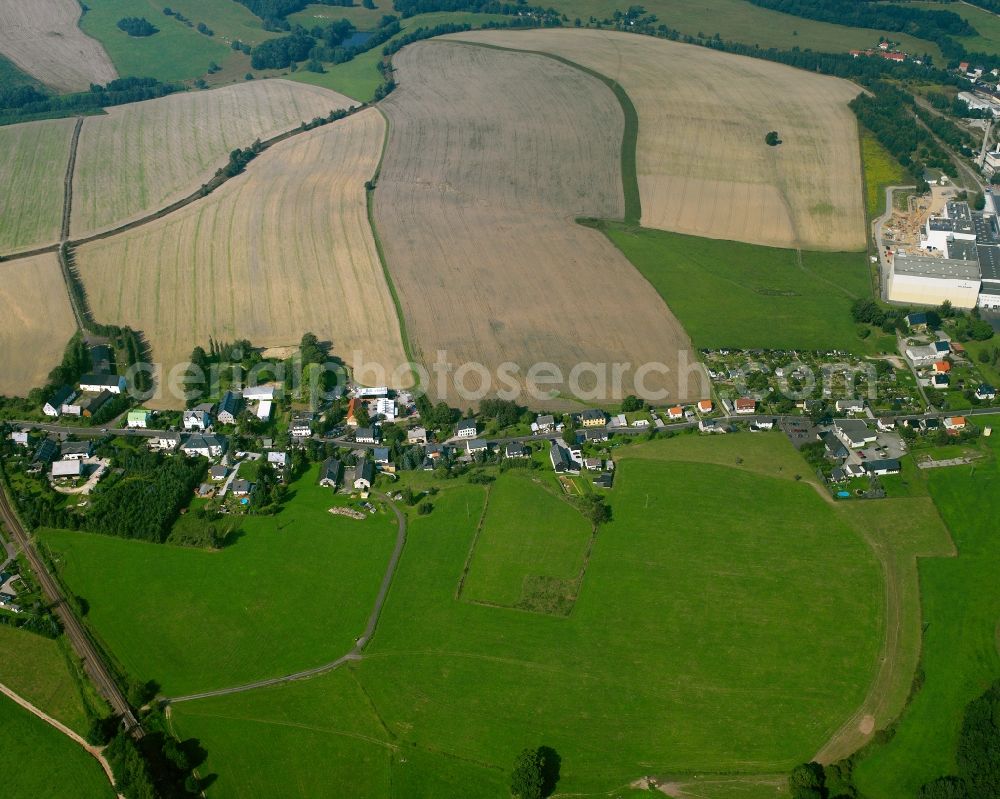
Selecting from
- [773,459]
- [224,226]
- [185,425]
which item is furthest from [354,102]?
[773,459]

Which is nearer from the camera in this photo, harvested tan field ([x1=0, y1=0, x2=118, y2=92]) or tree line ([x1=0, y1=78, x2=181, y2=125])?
tree line ([x1=0, y1=78, x2=181, y2=125])

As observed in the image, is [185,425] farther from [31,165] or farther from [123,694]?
[31,165]

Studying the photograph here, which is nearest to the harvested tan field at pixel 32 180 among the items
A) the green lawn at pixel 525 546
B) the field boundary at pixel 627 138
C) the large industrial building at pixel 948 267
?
the field boundary at pixel 627 138

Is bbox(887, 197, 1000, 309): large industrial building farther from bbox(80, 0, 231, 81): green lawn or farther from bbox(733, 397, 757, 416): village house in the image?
bbox(80, 0, 231, 81): green lawn

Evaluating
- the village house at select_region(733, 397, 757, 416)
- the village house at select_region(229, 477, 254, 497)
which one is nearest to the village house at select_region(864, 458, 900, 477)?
the village house at select_region(733, 397, 757, 416)

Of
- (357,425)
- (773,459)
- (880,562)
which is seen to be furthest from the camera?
(357,425)
